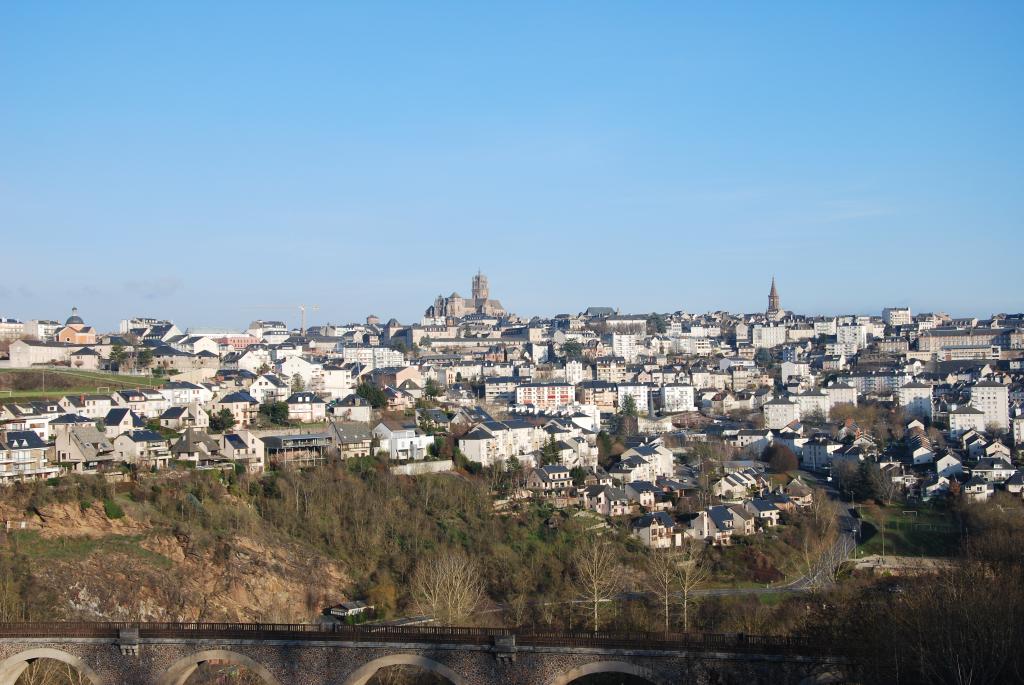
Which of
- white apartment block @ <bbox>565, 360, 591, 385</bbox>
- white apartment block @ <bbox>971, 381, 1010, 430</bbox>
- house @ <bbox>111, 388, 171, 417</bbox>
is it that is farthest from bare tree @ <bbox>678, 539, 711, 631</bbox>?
white apartment block @ <bbox>565, 360, 591, 385</bbox>

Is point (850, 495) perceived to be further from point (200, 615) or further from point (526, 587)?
point (200, 615)

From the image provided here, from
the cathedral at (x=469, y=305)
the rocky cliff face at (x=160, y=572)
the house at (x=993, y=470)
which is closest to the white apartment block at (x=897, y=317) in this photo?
the cathedral at (x=469, y=305)

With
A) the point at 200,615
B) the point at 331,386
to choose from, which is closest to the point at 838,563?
the point at 200,615

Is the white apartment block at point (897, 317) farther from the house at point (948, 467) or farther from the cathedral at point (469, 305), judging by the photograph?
the house at point (948, 467)

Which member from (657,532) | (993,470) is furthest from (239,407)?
(993,470)

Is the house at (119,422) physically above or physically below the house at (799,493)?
above

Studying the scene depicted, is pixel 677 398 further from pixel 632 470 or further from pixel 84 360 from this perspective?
pixel 84 360

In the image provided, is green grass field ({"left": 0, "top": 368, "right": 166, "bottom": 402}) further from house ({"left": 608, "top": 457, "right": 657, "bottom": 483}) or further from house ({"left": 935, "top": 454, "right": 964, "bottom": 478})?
house ({"left": 935, "top": 454, "right": 964, "bottom": 478})
